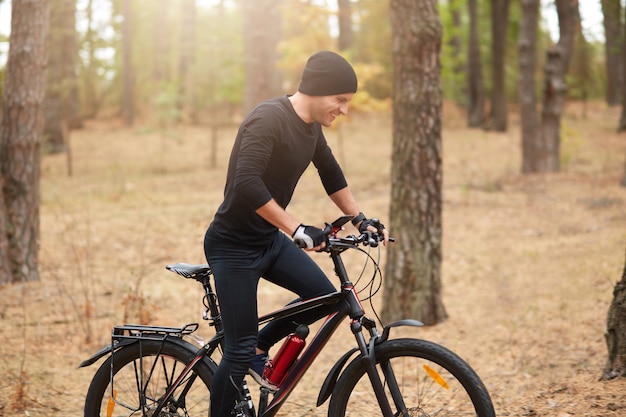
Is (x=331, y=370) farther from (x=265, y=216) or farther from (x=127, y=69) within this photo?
(x=127, y=69)

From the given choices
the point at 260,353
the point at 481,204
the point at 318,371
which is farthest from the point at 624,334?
the point at 481,204

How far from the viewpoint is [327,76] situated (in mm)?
3521

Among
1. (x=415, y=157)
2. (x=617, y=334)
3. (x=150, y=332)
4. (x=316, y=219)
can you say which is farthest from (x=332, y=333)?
(x=316, y=219)

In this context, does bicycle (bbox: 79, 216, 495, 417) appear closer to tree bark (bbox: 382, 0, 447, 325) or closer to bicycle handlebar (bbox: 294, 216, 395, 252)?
bicycle handlebar (bbox: 294, 216, 395, 252)

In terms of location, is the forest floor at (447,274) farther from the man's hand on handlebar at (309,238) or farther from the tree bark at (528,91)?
the man's hand on handlebar at (309,238)

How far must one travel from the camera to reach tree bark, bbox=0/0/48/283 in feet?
27.0

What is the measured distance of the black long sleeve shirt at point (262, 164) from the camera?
11.2 feet

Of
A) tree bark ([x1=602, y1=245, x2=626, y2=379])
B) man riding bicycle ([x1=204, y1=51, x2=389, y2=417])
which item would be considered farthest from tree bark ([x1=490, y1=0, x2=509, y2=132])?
man riding bicycle ([x1=204, y1=51, x2=389, y2=417])

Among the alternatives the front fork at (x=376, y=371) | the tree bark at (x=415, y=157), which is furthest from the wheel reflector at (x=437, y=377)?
the tree bark at (x=415, y=157)

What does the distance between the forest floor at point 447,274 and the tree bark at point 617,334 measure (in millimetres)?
105

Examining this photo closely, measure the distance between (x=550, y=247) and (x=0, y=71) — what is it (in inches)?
477

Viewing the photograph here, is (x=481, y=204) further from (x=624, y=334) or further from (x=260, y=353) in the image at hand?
(x=260, y=353)

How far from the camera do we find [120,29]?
31797mm

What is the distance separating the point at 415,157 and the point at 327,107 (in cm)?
386
